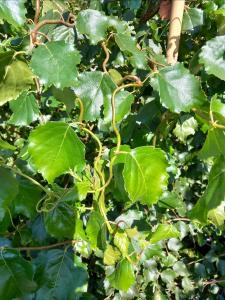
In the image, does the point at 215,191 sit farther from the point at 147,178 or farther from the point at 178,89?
the point at 178,89

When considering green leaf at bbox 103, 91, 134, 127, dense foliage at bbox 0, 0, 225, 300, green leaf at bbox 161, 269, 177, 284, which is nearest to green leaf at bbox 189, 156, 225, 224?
dense foliage at bbox 0, 0, 225, 300

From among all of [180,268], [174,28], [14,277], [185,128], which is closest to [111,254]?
[14,277]

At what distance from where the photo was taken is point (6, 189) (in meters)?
0.96

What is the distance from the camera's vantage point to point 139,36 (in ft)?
4.81

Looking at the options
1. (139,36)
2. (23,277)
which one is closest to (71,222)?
(23,277)

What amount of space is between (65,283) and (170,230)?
32 cm

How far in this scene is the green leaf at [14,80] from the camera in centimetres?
100

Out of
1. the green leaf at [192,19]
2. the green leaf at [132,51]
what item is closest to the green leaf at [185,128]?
the green leaf at [192,19]

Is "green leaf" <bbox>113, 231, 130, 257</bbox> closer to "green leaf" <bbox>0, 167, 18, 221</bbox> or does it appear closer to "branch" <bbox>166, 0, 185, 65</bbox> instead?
"green leaf" <bbox>0, 167, 18, 221</bbox>

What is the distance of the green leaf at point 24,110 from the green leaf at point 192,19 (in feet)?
1.58

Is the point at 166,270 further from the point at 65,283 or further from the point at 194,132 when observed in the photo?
the point at 65,283

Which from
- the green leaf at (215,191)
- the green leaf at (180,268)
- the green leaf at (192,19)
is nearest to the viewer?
the green leaf at (215,191)

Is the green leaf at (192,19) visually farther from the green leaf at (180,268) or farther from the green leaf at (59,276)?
the green leaf at (180,268)

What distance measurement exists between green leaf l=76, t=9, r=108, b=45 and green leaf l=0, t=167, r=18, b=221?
38cm
